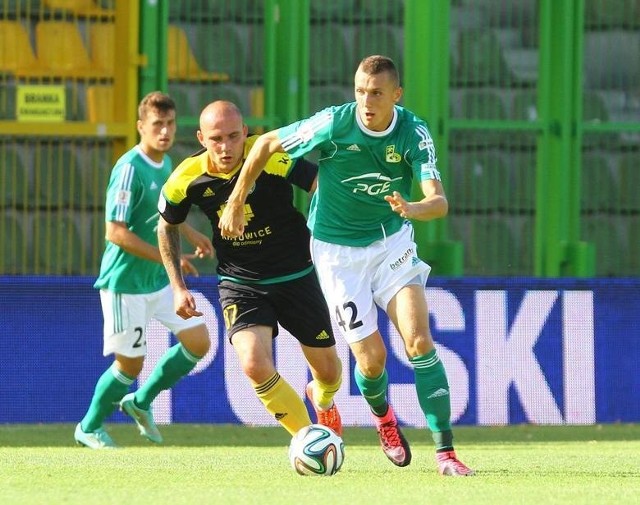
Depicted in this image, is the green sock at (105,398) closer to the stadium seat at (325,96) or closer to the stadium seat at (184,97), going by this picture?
the stadium seat at (184,97)

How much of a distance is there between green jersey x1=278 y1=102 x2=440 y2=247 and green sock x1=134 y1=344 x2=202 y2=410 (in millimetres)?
2283

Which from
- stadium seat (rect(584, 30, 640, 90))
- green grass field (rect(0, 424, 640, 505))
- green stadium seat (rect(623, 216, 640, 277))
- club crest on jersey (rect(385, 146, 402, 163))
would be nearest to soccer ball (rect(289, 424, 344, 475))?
green grass field (rect(0, 424, 640, 505))

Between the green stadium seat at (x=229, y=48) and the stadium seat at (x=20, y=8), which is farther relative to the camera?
the green stadium seat at (x=229, y=48)

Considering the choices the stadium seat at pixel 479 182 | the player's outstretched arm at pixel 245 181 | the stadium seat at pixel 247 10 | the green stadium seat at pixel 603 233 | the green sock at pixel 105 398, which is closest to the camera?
the player's outstretched arm at pixel 245 181

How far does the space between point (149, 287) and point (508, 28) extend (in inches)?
209

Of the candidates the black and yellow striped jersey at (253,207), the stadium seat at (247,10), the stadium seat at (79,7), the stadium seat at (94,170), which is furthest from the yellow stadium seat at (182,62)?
the black and yellow striped jersey at (253,207)

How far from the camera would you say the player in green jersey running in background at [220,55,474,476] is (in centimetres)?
742

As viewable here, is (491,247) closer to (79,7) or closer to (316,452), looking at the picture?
(79,7)

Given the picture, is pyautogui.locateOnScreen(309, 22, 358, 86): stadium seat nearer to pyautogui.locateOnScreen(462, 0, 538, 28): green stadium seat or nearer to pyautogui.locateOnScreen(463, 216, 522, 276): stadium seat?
pyautogui.locateOnScreen(462, 0, 538, 28): green stadium seat

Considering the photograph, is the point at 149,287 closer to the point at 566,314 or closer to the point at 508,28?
the point at 566,314

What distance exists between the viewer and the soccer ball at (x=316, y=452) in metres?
7.34

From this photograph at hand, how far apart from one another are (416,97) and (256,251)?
229 inches

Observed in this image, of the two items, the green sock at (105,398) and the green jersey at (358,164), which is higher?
the green jersey at (358,164)

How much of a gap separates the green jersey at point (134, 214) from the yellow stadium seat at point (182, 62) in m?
3.66
